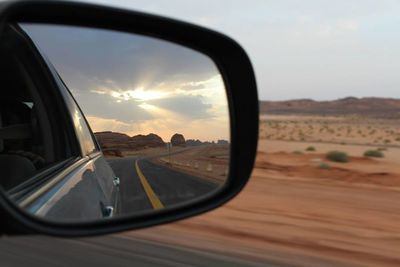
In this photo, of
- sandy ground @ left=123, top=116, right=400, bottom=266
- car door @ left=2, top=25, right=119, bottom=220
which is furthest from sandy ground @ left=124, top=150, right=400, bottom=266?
car door @ left=2, top=25, right=119, bottom=220

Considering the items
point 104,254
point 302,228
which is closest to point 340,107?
→ point 302,228

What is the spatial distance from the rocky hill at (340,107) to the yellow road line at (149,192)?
6724 inches

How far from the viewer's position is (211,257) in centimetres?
848

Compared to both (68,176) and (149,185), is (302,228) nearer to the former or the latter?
(68,176)

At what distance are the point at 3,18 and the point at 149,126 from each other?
95cm

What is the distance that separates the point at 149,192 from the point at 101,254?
5.77 meters

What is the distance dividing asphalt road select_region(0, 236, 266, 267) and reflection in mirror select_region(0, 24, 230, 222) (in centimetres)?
485

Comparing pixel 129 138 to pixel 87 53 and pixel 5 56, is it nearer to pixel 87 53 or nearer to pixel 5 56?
pixel 87 53

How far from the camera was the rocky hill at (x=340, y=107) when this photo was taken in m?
177

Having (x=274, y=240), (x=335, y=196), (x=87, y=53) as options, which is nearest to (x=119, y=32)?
(x=87, y=53)

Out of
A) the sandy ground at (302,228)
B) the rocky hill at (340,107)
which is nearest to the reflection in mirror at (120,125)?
the sandy ground at (302,228)

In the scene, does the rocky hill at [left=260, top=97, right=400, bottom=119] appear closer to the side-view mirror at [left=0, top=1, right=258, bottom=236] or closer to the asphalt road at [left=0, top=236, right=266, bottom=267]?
the asphalt road at [left=0, top=236, right=266, bottom=267]

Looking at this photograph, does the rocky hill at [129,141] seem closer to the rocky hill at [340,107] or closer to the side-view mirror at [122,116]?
the side-view mirror at [122,116]

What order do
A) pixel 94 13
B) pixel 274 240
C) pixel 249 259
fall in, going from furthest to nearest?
1. pixel 274 240
2. pixel 249 259
3. pixel 94 13
